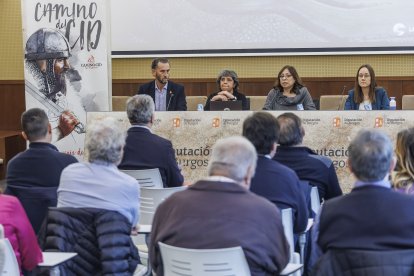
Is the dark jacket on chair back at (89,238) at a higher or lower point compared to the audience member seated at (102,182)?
lower

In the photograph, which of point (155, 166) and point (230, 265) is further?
point (155, 166)

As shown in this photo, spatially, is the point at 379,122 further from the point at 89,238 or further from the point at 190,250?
the point at 190,250

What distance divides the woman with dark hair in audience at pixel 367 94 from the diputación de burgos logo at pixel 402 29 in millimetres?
1979

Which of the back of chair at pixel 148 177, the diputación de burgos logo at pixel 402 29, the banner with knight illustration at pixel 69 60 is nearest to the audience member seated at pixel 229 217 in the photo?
the back of chair at pixel 148 177

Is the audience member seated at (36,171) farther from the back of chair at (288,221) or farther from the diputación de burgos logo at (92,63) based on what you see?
the diputación de burgos logo at (92,63)

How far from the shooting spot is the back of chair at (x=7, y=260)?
2.62 metres

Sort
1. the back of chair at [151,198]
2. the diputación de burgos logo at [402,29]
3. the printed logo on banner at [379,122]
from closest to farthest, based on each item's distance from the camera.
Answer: the back of chair at [151,198] → the printed logo on banner at [379,122] → the diputación de burgos logo at [402,29]

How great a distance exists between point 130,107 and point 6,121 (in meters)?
5.09

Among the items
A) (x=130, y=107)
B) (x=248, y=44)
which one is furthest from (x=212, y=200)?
(x=248, y=44)

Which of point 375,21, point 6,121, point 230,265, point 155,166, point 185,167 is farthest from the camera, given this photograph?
point 6,121

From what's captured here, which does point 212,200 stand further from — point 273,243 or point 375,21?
point 375,21

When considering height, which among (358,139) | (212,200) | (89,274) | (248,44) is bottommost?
(89,274)

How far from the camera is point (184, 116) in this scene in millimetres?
5699

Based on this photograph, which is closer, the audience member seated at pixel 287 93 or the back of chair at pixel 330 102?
the audience member seated at pixel 287 93
